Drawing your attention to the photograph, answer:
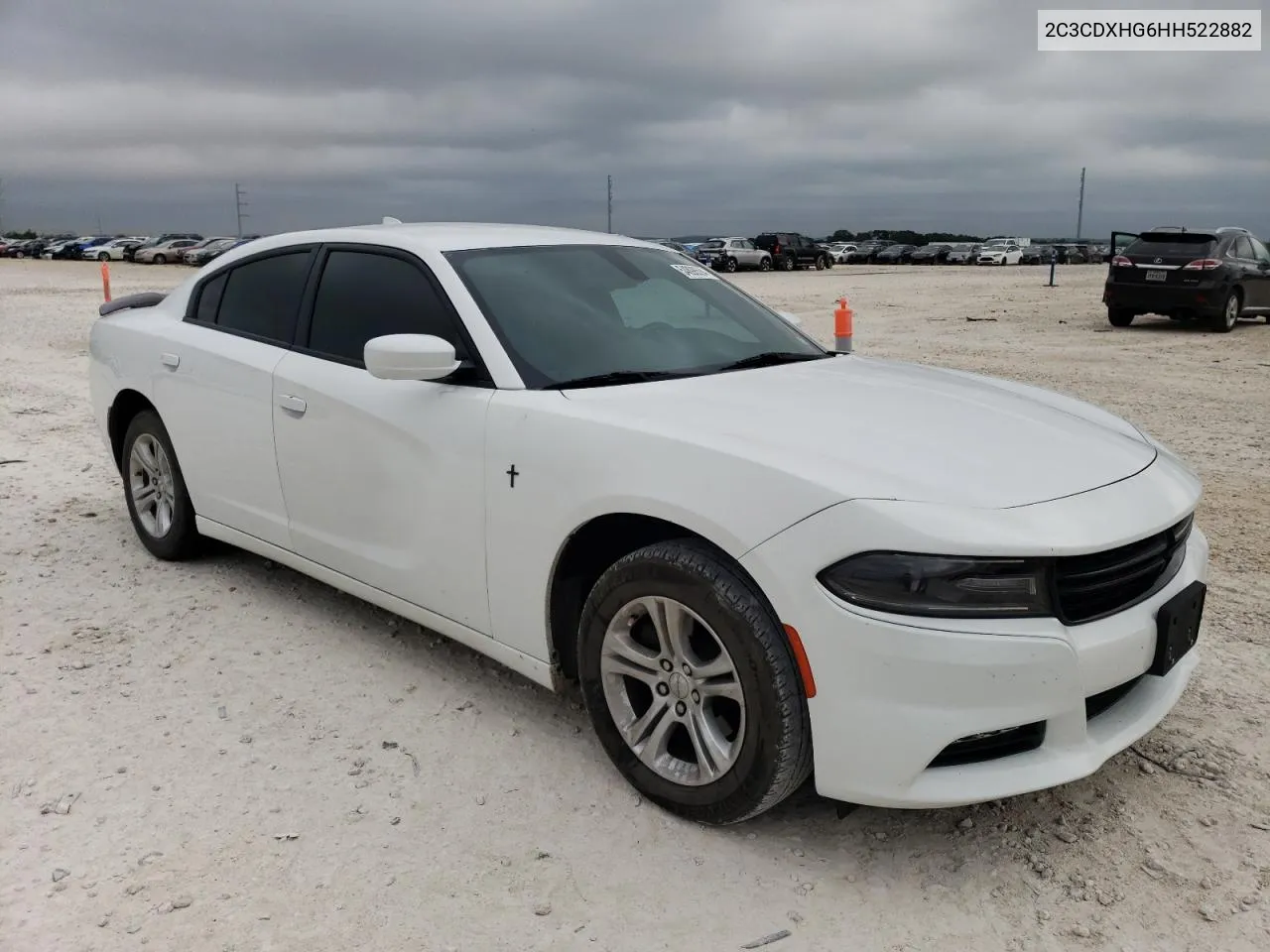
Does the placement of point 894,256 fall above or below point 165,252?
below

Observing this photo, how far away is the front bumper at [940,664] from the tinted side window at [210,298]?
125 inches

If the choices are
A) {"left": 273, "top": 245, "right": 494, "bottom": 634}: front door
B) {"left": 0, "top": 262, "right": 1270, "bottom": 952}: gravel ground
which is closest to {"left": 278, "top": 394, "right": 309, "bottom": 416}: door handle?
{"left": 273, "top": 245, "right": 494, "bottom": 634}: front door

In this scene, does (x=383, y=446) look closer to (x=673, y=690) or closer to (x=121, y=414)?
(x=673, y=690)

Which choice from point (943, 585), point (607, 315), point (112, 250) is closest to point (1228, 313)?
point (607, 315)

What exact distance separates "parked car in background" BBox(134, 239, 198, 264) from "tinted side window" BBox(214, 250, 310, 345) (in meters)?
55.6

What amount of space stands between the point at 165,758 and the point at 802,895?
2026 mm

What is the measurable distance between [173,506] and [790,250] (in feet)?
148

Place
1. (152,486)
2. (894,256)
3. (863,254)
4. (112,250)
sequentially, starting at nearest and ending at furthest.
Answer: (152,486) < (112,250) < (894,256) < (863,254)

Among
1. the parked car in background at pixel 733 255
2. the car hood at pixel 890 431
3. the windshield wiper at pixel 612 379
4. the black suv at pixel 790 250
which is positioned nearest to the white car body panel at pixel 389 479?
the windshield wiper at pixel 612 379

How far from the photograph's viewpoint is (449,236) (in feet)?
13.0

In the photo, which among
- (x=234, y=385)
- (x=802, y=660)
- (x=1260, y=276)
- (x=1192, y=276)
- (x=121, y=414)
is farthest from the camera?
(x=1260, y=276)

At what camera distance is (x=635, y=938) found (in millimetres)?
2494

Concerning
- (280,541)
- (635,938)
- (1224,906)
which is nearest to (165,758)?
(280,541)

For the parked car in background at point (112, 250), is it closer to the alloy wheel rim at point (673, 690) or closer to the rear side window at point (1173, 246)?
the rear side window at point (1173, 246)
